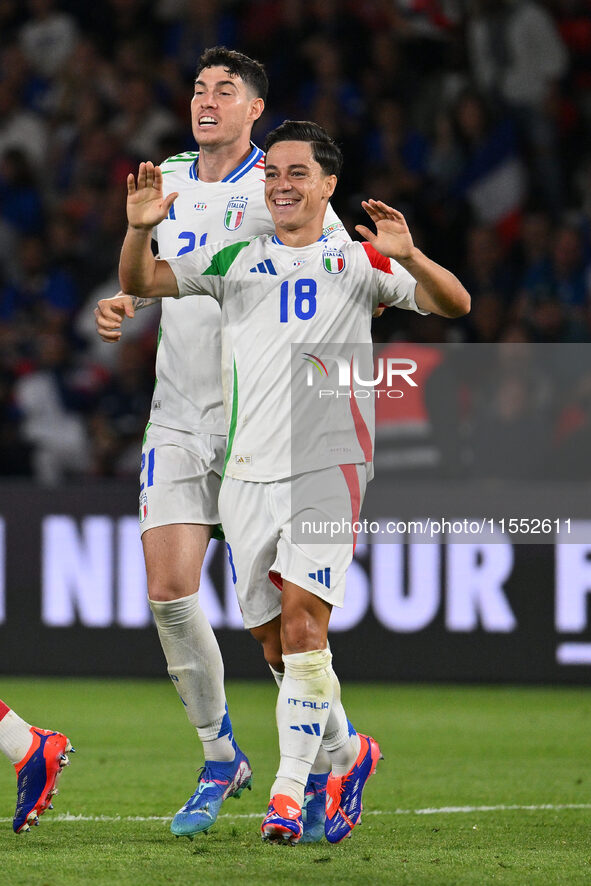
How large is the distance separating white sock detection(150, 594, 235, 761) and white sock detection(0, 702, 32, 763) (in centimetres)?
62

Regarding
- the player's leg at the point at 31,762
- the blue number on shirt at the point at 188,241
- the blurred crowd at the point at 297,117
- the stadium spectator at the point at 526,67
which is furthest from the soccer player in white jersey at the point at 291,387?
the stadium spectator at the point at 526,67

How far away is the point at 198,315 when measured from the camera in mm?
5375

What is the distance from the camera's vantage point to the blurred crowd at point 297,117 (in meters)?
10.6

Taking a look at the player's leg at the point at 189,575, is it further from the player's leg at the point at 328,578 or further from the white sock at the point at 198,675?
the player's leg at the point at 328,578

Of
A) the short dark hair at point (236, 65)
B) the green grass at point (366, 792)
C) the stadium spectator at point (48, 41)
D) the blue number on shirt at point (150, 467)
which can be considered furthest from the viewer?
the stadium spectator at point (48, 41)

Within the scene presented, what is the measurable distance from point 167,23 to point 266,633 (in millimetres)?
9533

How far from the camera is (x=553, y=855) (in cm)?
469

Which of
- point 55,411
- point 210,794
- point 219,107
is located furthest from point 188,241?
point 55,411

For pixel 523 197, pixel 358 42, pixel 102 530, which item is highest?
pixel 358 42

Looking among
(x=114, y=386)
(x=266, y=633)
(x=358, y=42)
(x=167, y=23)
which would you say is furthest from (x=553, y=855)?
(x=167, y=23)

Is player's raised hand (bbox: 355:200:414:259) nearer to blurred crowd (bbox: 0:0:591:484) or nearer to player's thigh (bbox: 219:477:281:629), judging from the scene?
player's thigh (bbox: 219:477:281:629)

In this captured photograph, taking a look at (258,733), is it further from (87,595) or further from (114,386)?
(114,386)

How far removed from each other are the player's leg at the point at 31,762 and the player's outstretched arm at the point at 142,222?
1.48 meters

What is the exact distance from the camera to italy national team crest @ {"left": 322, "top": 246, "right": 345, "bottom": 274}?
16.1ft
